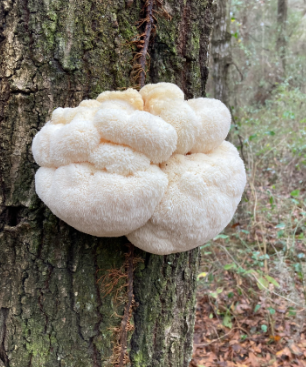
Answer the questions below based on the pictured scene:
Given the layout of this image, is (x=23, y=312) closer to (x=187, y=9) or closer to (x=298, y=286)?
(x=187, y=9)

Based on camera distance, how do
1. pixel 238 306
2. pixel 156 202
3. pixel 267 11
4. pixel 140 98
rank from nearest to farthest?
pixel 156 202 < pixel 140 98 < pixel 238 306 < pixel 267 11

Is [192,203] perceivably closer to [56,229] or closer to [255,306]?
[56,229]

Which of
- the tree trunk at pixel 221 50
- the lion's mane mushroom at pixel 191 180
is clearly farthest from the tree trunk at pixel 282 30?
the lion's mane mushroom at pixel 191 180

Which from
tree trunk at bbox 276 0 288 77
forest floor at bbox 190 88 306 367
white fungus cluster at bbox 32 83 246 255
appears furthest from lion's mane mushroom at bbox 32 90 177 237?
tree trunk at bbox 276 0 288 77

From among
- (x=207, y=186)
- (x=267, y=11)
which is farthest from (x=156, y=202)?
(x=267, y=11)

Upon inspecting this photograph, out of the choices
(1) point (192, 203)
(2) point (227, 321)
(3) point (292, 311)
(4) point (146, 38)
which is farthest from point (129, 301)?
(3) point (292, 311)

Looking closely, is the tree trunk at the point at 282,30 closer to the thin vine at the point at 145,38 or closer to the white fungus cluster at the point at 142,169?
the thin vine at the point at 145,38

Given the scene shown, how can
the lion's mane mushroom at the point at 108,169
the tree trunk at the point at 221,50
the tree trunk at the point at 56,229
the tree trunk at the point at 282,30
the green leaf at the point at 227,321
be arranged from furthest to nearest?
the tree trunk at the point at 282,30, the tree trunk at the point at 221,50, the green leaf at the point at 227,321, the tree trunk at the point at 56,229, the lion's mane mushroom at the point at 108,169
